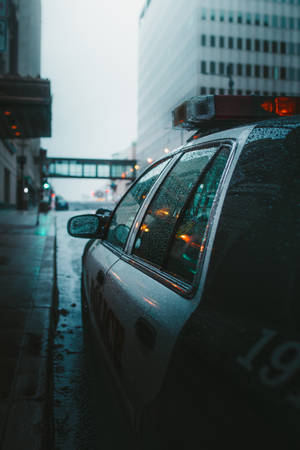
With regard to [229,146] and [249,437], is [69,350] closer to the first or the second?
[229,146]

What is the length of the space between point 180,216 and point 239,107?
2.24ft

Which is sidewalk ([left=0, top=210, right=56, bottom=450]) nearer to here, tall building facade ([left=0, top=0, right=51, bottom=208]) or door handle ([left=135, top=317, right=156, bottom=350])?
door handle ([left=135, top=317, right=156, bottom=350])

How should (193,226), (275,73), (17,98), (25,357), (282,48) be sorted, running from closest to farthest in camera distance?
1. (193,226)
2. (25,357)
3. (17,98)
4. (275,73)
5. (282,48)

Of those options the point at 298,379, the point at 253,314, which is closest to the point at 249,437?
the point at 298,379

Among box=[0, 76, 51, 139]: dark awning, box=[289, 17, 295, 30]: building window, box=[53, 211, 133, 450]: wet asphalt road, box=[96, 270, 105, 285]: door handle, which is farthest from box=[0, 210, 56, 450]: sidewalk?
box=[289, 17, 295, 30]: building window

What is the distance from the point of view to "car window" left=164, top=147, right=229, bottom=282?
1.58 metres

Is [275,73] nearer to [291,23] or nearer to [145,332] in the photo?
[291,23]

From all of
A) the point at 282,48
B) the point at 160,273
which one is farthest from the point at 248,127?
the point at 282,48

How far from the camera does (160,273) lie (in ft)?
5.84

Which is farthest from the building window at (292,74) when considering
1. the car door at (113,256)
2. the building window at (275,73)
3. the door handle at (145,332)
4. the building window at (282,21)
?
the door handle at (145,332)

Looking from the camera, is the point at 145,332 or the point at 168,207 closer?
the point at 145,332

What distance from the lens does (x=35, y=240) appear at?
12.6 meters

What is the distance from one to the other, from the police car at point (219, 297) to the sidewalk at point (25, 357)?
0.76 meters

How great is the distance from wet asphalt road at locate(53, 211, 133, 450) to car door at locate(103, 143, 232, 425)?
35 cm
